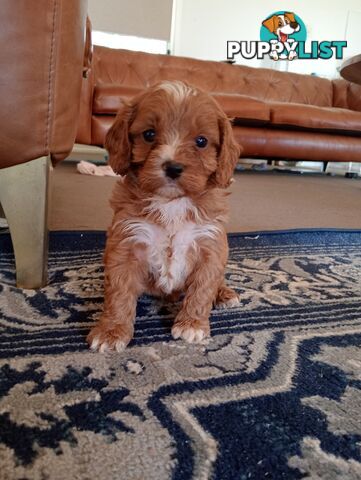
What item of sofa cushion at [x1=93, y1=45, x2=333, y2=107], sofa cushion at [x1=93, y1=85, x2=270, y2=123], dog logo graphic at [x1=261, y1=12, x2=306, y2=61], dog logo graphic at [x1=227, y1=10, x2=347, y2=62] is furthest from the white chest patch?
dog logo graphic at [x1=261, y1=12, x2=306, y2=61]

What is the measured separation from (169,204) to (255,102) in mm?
3796

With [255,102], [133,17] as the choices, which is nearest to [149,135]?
[255,102]

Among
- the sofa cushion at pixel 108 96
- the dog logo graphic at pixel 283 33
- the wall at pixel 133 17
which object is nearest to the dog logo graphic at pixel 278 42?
the dog logo graphic at pixel 283 33

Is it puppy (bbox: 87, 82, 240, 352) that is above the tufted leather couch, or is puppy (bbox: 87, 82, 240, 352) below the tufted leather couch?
below

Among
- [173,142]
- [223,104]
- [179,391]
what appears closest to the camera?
[179,391]

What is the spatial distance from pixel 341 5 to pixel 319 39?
689 mm

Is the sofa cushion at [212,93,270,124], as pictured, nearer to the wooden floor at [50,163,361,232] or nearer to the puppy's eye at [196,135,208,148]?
the wooden floor at [50,163,361,232]

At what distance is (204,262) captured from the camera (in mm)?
1221

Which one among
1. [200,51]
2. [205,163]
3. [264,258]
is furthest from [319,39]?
[205,163]

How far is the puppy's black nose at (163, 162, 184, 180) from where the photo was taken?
111cm

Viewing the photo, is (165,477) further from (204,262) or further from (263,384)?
(204,262)

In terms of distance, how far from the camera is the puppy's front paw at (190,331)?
113 centimetres

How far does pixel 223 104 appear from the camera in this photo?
14.6 ft

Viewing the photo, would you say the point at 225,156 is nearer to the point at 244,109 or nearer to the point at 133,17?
the point at 244,109
